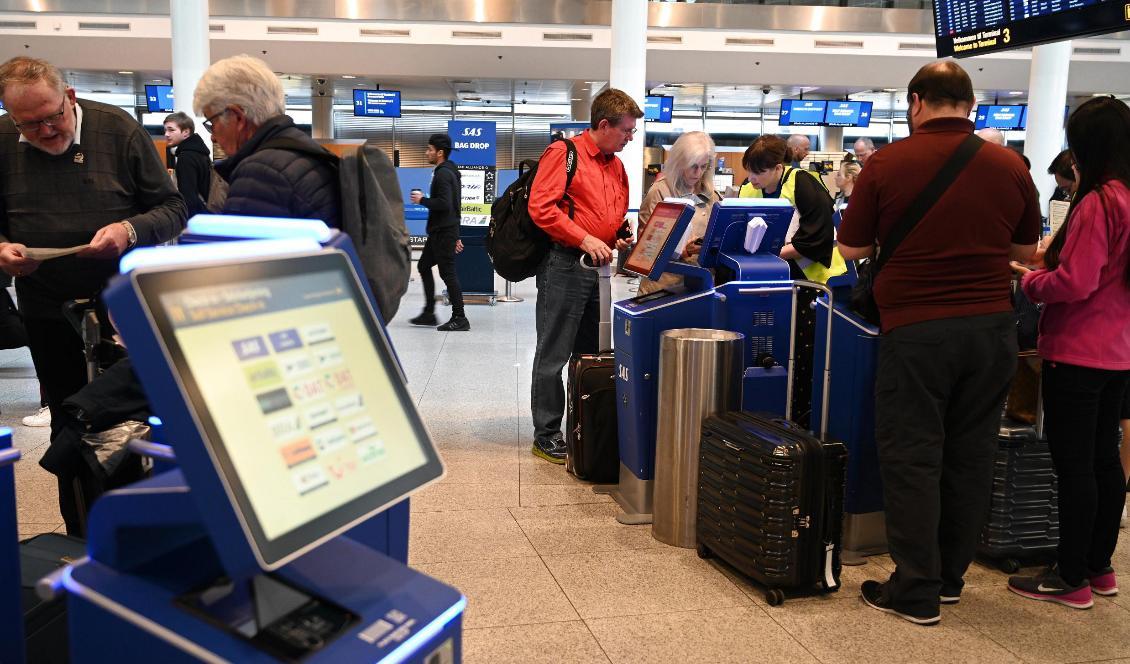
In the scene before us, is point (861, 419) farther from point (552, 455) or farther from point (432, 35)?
point (432, 35)

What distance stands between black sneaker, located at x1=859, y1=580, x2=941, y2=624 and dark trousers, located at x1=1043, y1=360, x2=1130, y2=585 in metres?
0.52

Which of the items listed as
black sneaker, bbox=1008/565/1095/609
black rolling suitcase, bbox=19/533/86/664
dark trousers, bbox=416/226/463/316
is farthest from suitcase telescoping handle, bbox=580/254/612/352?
dark trousers, bbox=416/226/463/316

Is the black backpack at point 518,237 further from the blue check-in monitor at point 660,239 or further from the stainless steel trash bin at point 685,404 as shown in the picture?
the stainless steel trash bin at point 685,404

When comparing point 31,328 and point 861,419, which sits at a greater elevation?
point 31,328

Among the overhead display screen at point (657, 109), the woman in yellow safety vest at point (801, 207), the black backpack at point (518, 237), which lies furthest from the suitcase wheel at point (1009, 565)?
the overhead display screen at point (657, 109)

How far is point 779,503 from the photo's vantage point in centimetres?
283

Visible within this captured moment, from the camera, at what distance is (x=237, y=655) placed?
1.06 m

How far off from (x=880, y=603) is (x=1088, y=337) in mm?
1008

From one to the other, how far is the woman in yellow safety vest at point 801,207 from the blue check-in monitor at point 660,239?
0.79 meters

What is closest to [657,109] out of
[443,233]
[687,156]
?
[443,233]

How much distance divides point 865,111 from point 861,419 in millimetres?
17398

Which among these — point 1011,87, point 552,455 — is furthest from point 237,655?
point 1011,87

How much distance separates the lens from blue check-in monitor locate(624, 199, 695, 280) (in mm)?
3572

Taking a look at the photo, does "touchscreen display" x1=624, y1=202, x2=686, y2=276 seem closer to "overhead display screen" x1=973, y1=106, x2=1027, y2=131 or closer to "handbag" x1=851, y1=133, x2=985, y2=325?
"handbag" x1=851, y1=133, x2=985, y2=325
